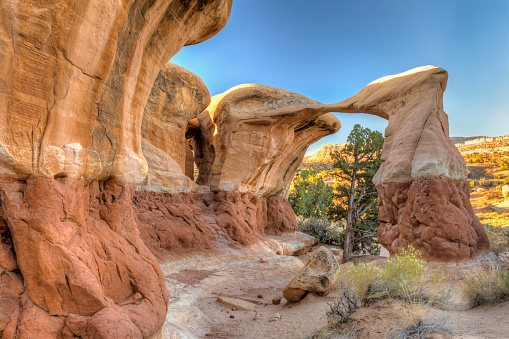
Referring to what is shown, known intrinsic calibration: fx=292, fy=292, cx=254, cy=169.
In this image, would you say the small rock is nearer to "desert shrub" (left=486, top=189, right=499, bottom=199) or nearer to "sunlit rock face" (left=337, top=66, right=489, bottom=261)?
"sunlit rock face" (left=337, top=66, right=489, bottom=261)

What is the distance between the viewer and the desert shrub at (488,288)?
196 inches

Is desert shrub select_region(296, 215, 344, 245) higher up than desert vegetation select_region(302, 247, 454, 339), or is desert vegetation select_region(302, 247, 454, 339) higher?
desert vegetation select_region(302, 247, 454, 339)

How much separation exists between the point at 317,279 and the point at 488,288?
9.80ft

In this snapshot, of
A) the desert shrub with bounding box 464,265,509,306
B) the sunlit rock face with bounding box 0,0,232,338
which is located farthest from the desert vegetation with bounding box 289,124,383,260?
the sunlit rock face with bounding box 0,0,232,338

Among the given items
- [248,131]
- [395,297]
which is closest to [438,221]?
[395,297]

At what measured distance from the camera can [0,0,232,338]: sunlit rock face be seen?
281 cm

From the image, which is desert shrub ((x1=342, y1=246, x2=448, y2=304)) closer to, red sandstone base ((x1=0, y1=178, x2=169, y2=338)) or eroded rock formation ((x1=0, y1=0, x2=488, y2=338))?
eroded rock formation ((x1=0, y1=0, x2=488, y2=338))

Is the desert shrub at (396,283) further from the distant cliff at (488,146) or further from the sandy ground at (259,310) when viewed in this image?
the distant cliff at (488,146)

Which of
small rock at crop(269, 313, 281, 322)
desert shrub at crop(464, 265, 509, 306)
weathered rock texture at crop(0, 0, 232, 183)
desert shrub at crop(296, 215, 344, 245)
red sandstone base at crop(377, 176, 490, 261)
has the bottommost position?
desert shrub at crop(296, 215, 344, 245)

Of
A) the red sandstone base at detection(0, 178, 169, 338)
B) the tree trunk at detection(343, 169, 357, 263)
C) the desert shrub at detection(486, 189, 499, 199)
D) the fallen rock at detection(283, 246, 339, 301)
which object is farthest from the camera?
the desert shrub at detection(486, 189, 499, 199)

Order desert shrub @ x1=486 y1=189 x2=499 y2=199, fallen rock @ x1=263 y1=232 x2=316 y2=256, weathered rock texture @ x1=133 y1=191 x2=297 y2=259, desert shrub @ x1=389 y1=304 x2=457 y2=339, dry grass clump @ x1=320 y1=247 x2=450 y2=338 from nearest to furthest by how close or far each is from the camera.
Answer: desert shrub @ x1=389 y1=304 x2=457 y2=339
dry grass clump @ x1=320 y1=247 x2=450 y2=338
weathered rock texture @ x1=133 y1=191 x2=297 y2=259
fallen rock @ x1=263 y1=232 x2=316 y2=256
desert shrub @ x1=486 y1=189 x2=499 y2=199

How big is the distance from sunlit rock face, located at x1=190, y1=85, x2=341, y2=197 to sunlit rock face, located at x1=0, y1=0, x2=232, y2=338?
8977 millimetres

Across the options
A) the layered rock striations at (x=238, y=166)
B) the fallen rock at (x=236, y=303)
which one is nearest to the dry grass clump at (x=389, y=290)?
the fallen rock at (x=236, y=303)

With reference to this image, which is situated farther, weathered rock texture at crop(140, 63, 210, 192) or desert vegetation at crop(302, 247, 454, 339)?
weathered rock texture at crop(140, 63, 210, 192)
